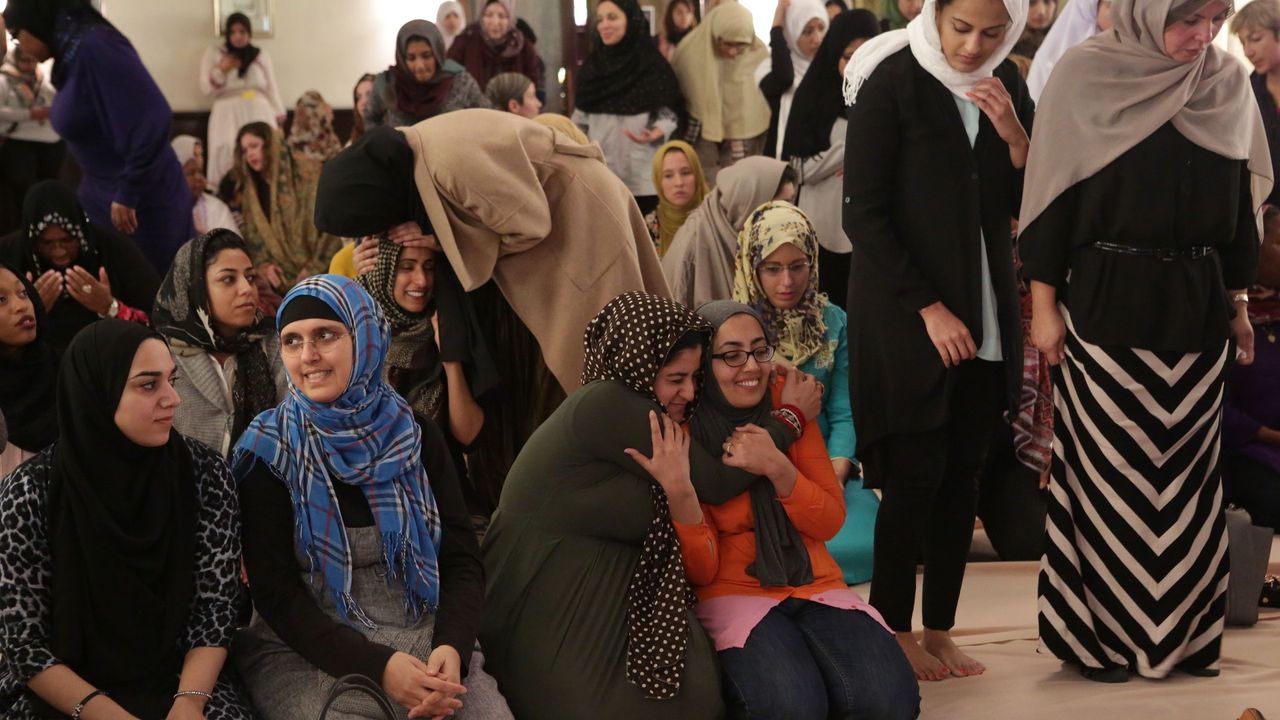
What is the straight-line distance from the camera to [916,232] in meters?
2.83

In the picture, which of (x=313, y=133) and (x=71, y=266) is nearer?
(x=71, y=266)

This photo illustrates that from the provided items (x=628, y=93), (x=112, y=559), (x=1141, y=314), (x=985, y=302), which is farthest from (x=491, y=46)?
(x=112, y=559)

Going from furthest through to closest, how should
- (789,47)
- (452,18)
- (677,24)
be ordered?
1. (452,18)
2. (677,24)
3. (789,47)

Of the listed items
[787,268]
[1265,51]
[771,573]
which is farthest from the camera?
[1265,51]

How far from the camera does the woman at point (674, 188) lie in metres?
5.45

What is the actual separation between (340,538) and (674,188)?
330cm

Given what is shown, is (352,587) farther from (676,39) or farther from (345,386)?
(676,39)

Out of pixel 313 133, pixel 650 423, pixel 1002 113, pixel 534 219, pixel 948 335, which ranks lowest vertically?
pixel 650 423

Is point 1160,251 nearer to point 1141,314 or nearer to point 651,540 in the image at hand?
point 1141,314

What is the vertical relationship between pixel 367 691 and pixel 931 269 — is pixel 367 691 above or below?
below

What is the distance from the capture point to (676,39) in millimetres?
7145

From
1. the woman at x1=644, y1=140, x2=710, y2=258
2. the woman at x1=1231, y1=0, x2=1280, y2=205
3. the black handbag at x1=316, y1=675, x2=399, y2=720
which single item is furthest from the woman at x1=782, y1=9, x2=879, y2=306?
the black handbag at x1=316, y1=675, x2=399, y2=720

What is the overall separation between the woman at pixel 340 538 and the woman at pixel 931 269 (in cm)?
95

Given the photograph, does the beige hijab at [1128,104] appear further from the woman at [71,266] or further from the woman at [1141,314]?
the woman at [71,266]
